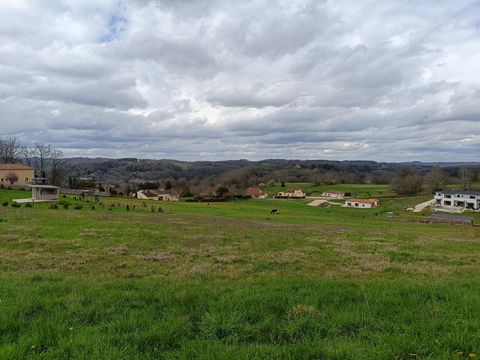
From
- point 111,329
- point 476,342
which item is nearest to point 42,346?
point 111,329

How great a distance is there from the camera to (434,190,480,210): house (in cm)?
8800

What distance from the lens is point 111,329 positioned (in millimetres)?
4371

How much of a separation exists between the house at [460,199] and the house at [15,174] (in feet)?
301

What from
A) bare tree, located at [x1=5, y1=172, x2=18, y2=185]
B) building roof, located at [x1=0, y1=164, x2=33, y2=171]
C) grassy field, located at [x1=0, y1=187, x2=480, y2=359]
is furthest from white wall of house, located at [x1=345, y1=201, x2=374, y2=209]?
grassy field, located at [x1=0, y1=187, x2=480, y2=359]

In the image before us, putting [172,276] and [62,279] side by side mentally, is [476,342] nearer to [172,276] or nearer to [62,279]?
[172,276]

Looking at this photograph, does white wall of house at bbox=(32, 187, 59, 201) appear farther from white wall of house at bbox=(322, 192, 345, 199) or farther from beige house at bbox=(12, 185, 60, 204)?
white wall of house at bbox=(322, 192, 345, 199)

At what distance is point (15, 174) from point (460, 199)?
9967 cm

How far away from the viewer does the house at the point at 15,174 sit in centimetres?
6606

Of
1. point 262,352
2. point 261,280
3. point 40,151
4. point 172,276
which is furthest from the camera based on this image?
point 40,151

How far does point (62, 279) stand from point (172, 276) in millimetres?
2170

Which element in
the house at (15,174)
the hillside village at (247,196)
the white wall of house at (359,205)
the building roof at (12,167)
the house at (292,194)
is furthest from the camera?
the house at (292,194)

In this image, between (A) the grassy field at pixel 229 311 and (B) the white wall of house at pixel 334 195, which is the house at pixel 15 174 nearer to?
(A) the grassy field at pixel 229 311

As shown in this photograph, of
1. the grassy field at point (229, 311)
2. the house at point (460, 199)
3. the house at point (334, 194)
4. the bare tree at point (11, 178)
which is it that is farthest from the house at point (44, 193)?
the house at point (334, 194)

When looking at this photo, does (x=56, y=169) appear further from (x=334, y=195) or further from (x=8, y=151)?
(x=334, y=195)
